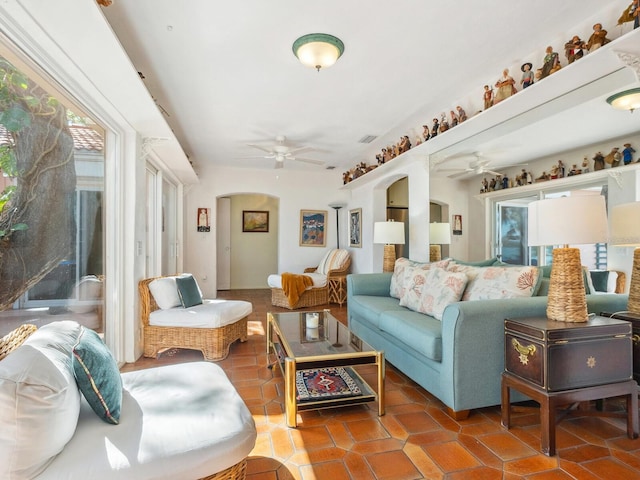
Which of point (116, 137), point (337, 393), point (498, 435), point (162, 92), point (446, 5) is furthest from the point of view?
point (162, 92)

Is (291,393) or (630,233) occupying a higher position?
(630,233)

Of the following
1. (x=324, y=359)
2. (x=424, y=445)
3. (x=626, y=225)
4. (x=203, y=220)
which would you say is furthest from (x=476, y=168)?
(x=203, y=220)

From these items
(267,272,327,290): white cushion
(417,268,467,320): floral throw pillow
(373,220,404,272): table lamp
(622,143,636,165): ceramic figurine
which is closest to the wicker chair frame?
(417,268,467,320): floral throw pillow

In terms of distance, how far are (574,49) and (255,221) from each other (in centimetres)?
686

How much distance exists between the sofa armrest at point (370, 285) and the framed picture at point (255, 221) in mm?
4747

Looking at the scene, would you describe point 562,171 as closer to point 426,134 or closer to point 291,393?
point 426,134

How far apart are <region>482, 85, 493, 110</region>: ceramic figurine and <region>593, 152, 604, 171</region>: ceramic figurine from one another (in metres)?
0.89

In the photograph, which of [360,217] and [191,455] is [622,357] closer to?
[191,455]

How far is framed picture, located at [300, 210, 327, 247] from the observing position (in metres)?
6.98

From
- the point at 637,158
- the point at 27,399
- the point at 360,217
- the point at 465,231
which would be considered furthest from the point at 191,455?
the point at 360,217

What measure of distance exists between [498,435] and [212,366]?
164 cm

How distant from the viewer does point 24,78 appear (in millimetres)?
1806

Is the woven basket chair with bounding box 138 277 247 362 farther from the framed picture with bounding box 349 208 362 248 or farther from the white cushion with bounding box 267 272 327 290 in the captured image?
the framed picture with bounding box 349 208 362 248

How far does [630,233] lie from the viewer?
192 cm
